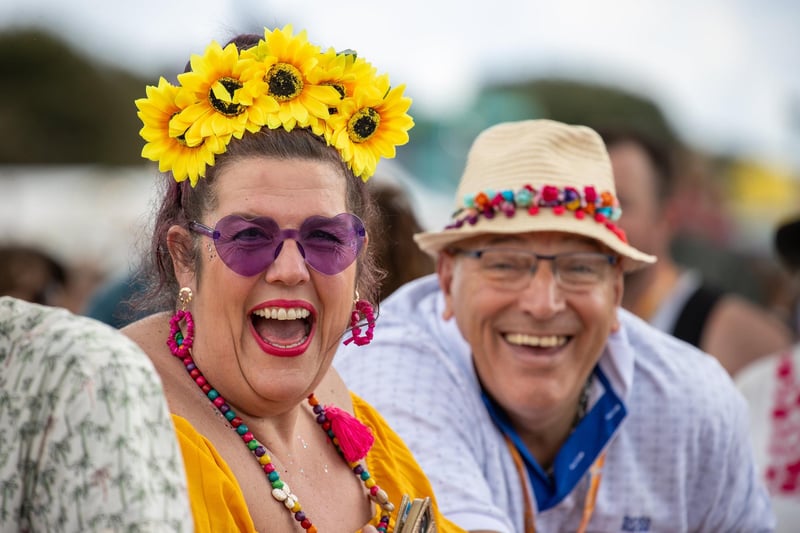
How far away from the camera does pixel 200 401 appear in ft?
8.41

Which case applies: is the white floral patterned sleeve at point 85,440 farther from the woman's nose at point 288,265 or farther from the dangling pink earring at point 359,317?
the dangling pink earring at point 359,317

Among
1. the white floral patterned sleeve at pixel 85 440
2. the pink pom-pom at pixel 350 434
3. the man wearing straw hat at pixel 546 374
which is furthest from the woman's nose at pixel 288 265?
the man wearing straw hat at pixel 546 374

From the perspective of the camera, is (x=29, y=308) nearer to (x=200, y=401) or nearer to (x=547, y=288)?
(x=200, y=401)

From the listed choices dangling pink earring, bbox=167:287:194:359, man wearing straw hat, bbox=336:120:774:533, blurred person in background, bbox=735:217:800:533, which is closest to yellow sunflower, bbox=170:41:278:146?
dangling pink earring, bbox=167:287:194:359

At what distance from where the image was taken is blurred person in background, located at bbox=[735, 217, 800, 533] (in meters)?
5.19

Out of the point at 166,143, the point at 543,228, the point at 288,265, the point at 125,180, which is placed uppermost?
the point at 166,143

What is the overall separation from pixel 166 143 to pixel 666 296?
177 inches

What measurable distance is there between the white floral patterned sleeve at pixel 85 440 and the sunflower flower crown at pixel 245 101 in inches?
35.9

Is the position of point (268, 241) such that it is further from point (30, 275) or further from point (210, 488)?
point (30, 275)

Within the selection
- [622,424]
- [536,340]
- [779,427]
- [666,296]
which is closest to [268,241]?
[536,340]

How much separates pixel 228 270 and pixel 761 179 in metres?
33.8

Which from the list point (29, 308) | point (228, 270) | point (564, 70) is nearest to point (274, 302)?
point (228, 270)

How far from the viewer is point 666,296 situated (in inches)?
260

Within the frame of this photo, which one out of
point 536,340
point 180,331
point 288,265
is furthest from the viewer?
point 536,340
